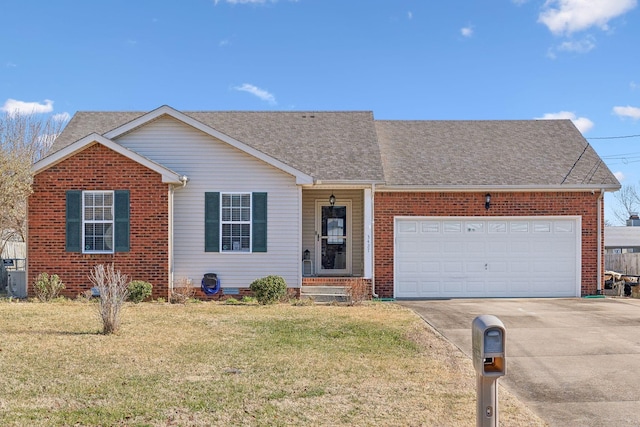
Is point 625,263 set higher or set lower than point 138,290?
higher

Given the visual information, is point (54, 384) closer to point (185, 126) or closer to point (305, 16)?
point (185, 126)

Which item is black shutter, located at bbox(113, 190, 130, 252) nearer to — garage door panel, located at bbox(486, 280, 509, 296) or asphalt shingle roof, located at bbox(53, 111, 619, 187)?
asphalt shingle roof, located at bbox(53, 111, 619, 187)

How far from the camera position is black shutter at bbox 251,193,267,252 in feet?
50.4

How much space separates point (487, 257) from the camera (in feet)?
54.1

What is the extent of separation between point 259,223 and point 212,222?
1.19m

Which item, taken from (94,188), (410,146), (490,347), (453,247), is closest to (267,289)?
(94,188)

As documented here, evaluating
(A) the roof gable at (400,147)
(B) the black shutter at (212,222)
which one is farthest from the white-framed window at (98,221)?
(B) the black shutter at (212,222)

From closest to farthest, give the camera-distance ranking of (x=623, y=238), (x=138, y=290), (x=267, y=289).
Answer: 1. (x=138, y=290)
2. (x=267, y=289)
3. (x=623, y=238)

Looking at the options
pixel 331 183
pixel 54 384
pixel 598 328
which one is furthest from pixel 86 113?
pixel 598 328

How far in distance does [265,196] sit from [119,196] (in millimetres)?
3546

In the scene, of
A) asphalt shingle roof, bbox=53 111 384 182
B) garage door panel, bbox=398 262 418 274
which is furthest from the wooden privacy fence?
asphalt shingle roof, bbox=53 111 384 182

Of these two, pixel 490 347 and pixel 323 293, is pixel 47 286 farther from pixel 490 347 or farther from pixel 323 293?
pixel 490 347

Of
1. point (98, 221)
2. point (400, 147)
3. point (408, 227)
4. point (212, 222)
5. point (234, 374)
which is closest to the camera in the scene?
point (234, 374)

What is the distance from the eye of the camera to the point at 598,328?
36.2 feet
